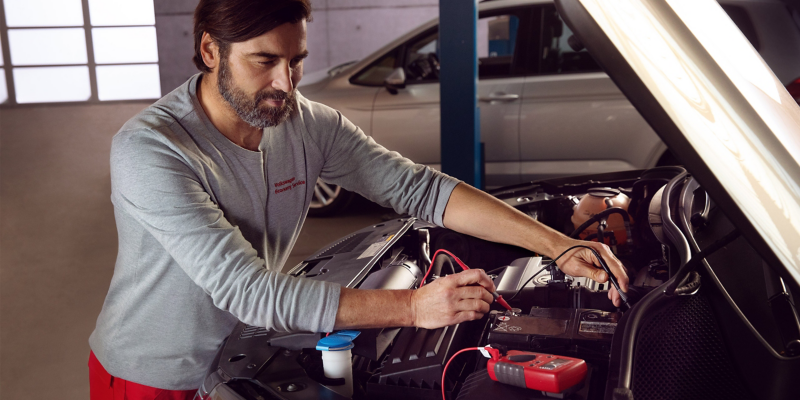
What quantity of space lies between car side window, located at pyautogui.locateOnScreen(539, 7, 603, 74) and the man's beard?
2.71 m

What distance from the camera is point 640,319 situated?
3.07ft

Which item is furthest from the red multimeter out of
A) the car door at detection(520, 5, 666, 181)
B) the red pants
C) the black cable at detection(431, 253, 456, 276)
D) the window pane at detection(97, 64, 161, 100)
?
the window pane at detection(97, 64, 161, 100)

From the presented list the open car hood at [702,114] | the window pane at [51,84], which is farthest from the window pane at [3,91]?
the open car hood at [702,114]

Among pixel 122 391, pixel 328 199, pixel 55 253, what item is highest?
pixel 122 391

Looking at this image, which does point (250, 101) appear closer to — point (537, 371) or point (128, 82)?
point (537, 371)

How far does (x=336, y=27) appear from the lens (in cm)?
989

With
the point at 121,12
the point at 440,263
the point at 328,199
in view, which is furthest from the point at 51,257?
the point at 121,12

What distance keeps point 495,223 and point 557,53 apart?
2576 mm

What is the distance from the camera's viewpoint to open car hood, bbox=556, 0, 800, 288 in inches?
22.9

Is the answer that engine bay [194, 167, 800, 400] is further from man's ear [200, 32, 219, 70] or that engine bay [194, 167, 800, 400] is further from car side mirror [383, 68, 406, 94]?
car side mirror [383, 68, 406, 94]

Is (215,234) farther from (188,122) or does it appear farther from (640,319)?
(640,319)

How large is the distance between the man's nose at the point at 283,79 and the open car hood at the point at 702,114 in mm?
871

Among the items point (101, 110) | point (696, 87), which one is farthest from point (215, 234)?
point (101, 110)

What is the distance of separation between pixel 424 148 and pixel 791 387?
338 cm
